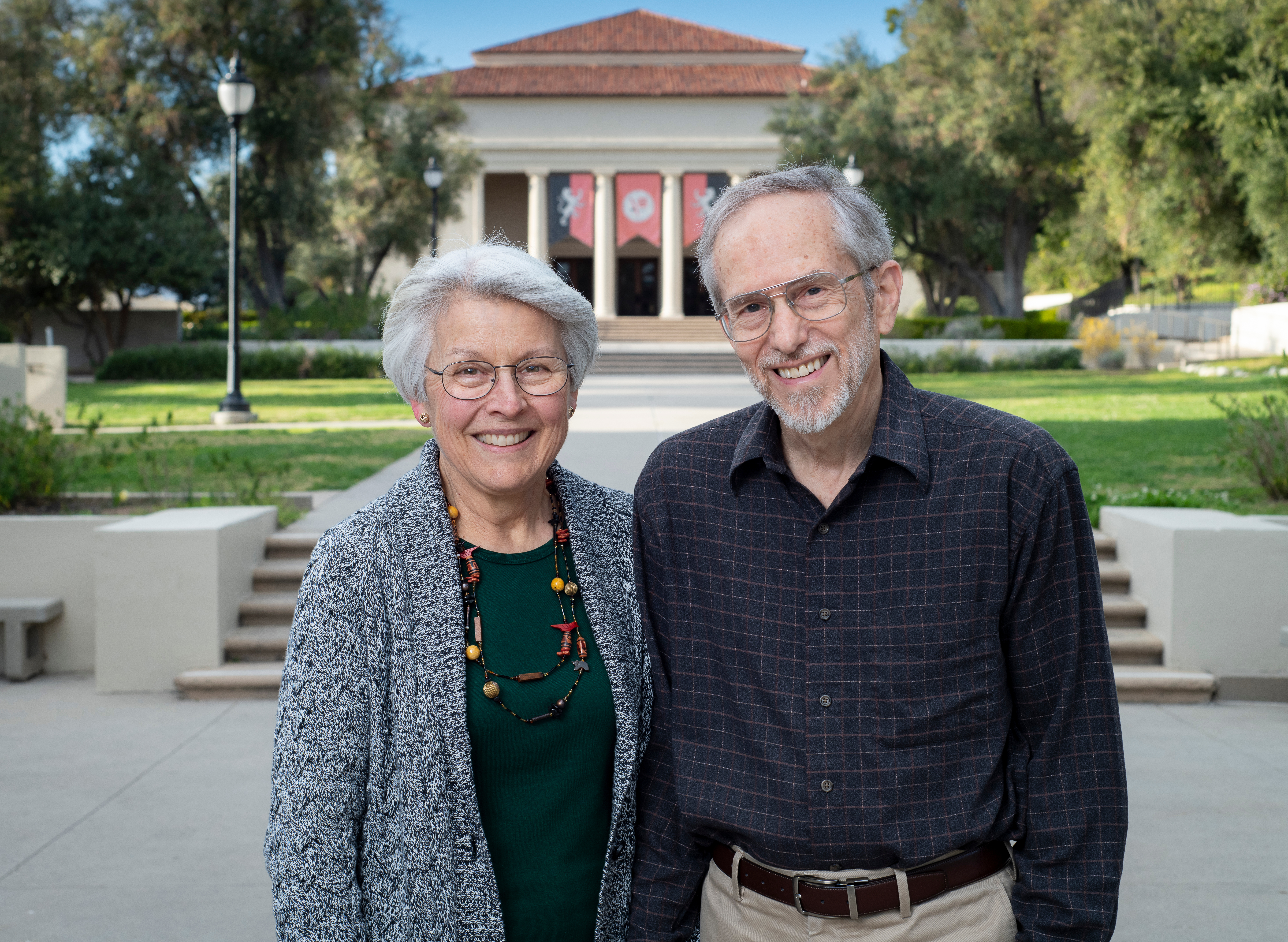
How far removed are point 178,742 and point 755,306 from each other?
15.7 ft

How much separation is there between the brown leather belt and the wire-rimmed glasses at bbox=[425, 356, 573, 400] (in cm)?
101

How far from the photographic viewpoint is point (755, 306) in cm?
220

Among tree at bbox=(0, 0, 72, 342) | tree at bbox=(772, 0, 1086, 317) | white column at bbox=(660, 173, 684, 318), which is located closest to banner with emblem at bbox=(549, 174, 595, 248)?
white column at bbox=(660, 173, 684, 318)

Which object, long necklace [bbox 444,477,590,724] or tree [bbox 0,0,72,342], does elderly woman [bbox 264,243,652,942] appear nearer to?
long necklace [bbox 444,477,590,724]

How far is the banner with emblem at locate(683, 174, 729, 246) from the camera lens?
153ft

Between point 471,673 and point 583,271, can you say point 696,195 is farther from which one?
point 471,673

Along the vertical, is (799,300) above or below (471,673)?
above

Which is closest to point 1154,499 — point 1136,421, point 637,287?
point 1136,421

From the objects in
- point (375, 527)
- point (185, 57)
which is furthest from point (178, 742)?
point (185, 57)

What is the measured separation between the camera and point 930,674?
2047 mm

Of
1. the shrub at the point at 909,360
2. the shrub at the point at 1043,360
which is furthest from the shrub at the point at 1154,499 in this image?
the shrub at the point at 1043,360

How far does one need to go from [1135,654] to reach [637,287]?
4805 cm

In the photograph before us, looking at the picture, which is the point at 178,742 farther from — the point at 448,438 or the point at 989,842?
the point at 989,842

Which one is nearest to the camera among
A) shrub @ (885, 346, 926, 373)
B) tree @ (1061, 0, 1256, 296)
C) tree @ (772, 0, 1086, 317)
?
tree @ (1061, 0, 1256, 296)
